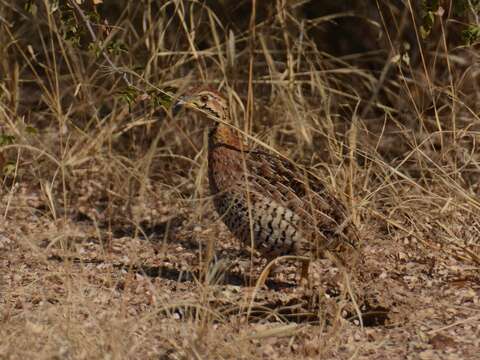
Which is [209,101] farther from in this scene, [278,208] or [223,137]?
[278,208]

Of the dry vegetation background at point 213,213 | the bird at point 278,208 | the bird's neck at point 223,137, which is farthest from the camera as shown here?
the bird's neck at point 223,137

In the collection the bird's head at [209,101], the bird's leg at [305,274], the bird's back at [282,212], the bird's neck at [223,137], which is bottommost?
the bird's leg at [305,274]

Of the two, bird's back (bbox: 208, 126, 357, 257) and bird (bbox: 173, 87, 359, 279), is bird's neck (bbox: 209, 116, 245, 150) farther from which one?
bird's back (bbox: 208, 126, 357, 257)

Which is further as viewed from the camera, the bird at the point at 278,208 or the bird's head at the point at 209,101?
the bird's head at the point at 209,101

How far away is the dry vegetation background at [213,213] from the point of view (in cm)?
447

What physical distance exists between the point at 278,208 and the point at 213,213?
1.27 m

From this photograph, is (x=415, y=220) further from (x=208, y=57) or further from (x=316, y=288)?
(x=208, y=57)

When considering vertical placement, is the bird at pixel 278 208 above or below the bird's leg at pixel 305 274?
above

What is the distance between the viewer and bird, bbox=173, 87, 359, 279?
206 inches

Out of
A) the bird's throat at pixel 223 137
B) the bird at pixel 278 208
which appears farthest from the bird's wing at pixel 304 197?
the bird's throat at pixel 223 137

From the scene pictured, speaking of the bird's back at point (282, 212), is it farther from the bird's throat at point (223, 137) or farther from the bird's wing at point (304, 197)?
the bird's throat at point (223, 137)

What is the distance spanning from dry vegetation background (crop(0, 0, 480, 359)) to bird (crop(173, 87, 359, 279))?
0.70 feet

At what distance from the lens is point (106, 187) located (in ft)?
22.1

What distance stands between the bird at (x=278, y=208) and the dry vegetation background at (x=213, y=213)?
213 mm
